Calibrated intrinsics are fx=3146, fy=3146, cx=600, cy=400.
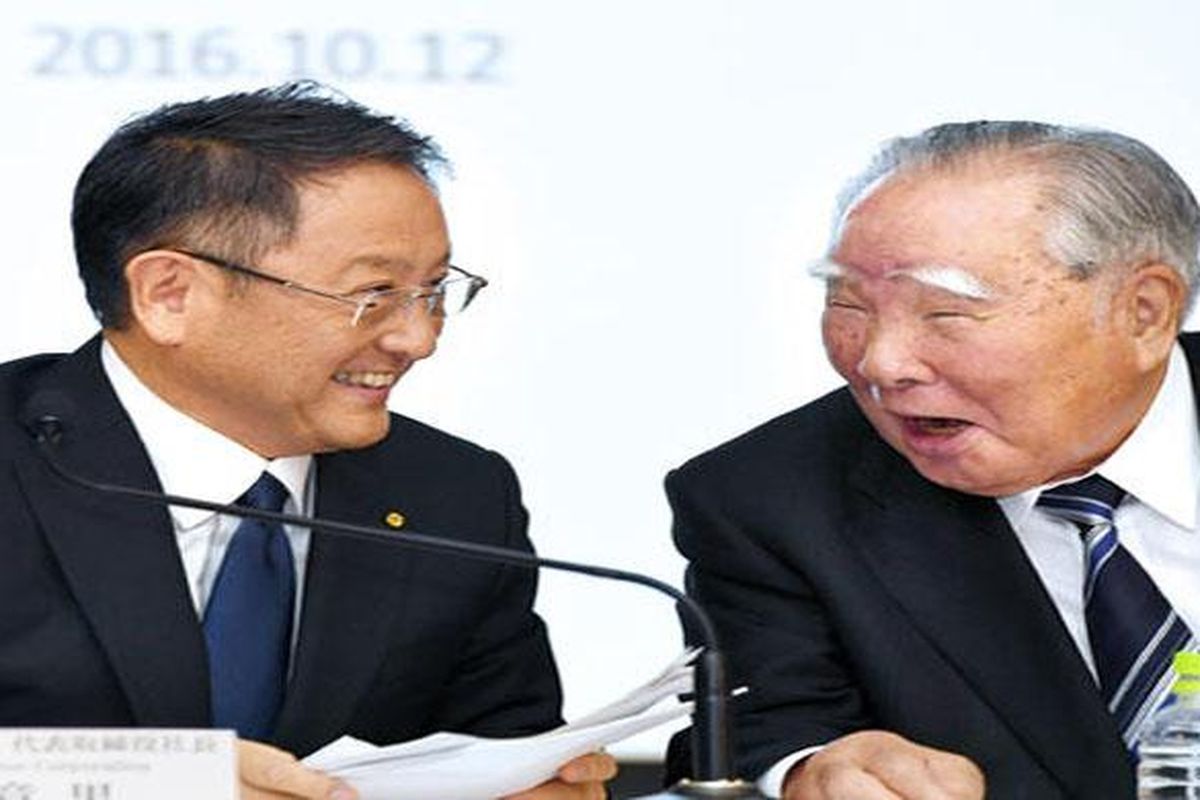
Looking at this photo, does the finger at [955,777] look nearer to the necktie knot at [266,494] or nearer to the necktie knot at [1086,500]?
the necktie knot at [1086,500]

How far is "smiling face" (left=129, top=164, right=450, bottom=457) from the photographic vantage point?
284cm

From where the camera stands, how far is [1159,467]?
9.59 ft

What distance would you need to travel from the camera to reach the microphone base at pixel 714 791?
2.36m

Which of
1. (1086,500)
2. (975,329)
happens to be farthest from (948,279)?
(1086,500)

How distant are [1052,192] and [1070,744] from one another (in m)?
0.50

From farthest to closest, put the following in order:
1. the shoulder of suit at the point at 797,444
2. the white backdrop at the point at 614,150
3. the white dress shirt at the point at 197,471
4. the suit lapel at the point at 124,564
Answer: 1. the white backdrop at the point at 614,150
2. the shoulder of suit at the point at 797,444
3. the white dress shirt at the point at 197,471
4. the suit lapel at the point at 124,564

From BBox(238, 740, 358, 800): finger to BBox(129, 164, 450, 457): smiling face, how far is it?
1.72ft

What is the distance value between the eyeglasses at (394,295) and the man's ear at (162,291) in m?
0.02

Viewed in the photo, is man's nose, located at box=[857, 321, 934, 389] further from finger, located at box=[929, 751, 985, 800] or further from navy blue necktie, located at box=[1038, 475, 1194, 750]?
finger, located at box=[929, 751, 985, 800]

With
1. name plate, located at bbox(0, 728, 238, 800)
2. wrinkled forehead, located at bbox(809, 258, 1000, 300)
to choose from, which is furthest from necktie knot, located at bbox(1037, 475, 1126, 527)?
name plate, located at bbox(0, 728, 238, 800)

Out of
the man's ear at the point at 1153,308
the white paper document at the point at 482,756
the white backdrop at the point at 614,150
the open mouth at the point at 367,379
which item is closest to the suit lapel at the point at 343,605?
the open mouth at the point at 367,379

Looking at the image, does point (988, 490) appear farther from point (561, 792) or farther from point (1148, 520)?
point (561, 792)

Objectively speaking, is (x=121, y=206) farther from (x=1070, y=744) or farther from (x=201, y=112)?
(x=1070, y=744)

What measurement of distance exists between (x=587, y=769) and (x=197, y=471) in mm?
541
